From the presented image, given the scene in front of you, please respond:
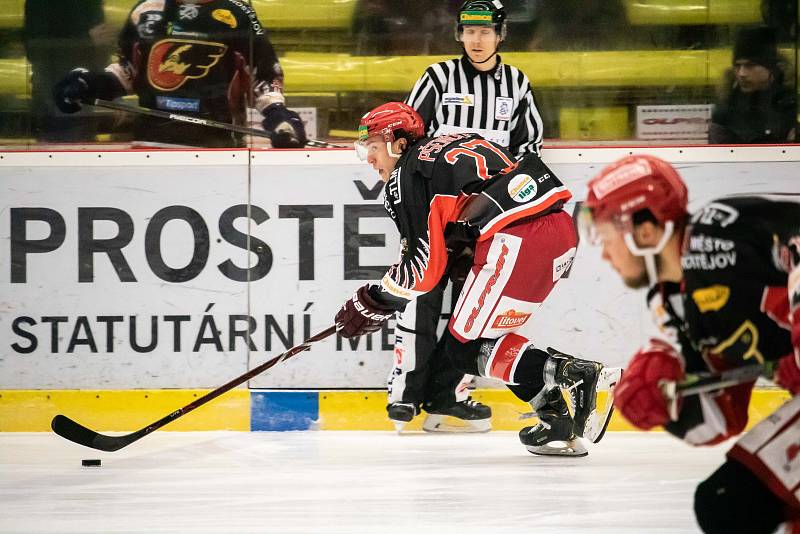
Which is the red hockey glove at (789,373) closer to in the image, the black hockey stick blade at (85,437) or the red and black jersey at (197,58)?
the black hockey stick blade at (85,437)

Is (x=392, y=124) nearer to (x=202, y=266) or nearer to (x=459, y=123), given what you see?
(x=459, y=123)

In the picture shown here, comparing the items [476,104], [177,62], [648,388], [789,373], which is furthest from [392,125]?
[789,373]

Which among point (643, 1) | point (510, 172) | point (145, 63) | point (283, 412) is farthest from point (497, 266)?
point (145, 63)

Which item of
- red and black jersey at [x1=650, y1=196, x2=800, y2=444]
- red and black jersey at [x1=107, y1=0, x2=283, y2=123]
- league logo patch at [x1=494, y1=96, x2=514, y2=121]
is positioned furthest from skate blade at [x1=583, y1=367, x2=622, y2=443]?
red and black jersey at [x1=107, y1=0, x2=283, y2=123]

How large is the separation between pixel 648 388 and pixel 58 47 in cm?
340

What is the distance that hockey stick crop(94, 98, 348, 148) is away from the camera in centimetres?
437

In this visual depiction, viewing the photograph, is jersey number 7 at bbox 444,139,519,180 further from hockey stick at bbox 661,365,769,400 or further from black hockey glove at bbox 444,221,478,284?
hockey stick at bbox 661,365,769,400

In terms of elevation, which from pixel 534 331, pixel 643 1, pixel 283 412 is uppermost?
pixel 643 1

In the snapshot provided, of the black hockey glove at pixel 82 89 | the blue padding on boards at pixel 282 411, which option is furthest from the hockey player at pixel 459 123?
the black hockey glove at pixel 82 89

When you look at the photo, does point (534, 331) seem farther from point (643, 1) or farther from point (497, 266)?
point (643, 1)

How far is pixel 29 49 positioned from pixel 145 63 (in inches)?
18.5

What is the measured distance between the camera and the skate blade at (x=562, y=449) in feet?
11.3

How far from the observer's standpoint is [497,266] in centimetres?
341

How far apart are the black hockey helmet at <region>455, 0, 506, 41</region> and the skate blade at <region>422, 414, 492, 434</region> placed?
1.50 metres
